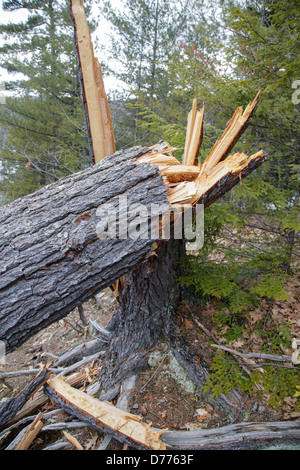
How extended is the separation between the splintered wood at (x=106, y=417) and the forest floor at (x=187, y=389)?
0.62ft

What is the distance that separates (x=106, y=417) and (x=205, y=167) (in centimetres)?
238

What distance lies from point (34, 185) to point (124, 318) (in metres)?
7.87

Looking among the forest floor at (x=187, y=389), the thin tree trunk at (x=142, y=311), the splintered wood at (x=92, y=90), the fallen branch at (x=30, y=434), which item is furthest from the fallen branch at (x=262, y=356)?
the splintered wood at (x=92, y=90)

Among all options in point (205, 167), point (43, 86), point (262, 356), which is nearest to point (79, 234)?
point (205, 167)

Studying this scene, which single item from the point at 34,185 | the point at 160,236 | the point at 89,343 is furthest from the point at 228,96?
the point at 34,185

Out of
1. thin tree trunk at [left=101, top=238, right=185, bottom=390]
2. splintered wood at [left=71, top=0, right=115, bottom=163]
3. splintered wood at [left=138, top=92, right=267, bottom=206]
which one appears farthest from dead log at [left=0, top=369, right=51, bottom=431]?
splintered wood at [left=71, top=0, right=115, bottom=163]

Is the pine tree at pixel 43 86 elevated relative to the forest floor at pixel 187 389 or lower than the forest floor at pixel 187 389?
elevated

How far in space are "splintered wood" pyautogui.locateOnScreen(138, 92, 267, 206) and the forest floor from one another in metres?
1.53

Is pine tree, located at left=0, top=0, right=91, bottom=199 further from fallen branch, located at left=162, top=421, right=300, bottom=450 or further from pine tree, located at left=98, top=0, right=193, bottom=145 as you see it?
fallen branch, located at left=162, top=421, right=300, bottom=450

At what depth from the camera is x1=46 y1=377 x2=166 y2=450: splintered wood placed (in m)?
1.86

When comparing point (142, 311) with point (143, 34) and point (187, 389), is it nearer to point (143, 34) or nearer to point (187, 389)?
point (187, 389)

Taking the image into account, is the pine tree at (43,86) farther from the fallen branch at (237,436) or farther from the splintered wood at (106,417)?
the fallen branch at (237,436)

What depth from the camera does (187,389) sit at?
239cm

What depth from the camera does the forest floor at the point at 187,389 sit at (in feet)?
6.91
